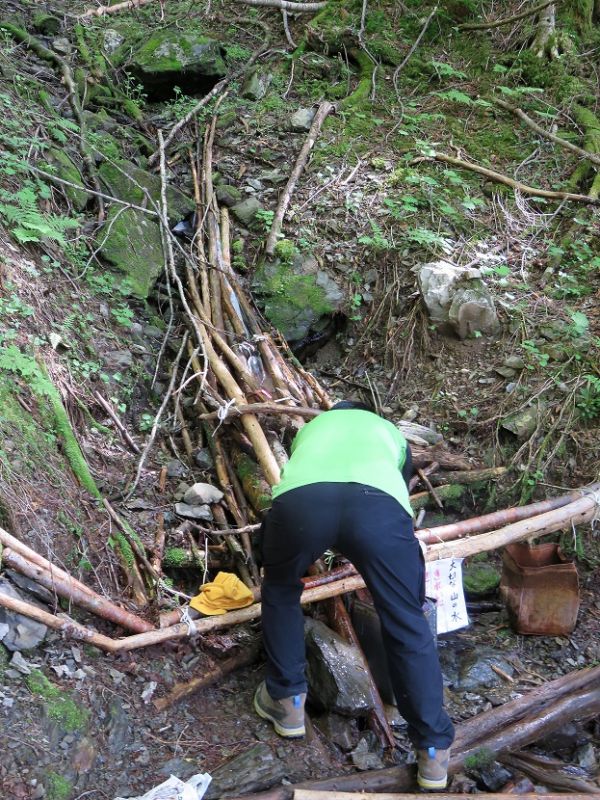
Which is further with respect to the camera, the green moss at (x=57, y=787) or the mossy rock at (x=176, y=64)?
the mossy rock at (x=176, y=64)

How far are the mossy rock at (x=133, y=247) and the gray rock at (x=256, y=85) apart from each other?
2.98m

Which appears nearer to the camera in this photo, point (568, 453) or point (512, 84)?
point (568, 453)

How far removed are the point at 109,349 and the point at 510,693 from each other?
11.9 feet

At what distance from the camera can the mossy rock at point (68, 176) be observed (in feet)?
18.8

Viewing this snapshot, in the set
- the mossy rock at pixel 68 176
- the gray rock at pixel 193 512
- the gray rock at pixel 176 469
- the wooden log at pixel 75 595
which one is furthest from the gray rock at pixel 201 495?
the mossy rock at pixel 68 176

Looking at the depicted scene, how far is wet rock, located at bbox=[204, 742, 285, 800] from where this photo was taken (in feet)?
9.38

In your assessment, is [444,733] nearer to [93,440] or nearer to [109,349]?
[93,440]

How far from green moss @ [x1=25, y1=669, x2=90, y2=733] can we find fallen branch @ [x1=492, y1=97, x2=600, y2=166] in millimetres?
6953

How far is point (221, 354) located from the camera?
535 cm

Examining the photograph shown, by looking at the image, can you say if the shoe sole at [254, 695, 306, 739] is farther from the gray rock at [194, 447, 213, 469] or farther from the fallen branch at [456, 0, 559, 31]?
the fallen branch at [456, 0, 559, 31]

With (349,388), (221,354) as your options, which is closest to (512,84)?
(349,388)

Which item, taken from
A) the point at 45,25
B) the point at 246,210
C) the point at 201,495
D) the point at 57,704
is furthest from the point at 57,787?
the point at 45,25

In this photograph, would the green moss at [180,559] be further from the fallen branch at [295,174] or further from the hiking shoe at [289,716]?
the fallen branch at [295,174]

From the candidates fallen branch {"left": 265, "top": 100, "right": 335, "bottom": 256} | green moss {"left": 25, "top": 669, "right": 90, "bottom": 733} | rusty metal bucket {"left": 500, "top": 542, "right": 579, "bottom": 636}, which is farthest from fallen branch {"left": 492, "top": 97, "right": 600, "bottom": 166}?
green moss {"left": 25, "top": 669, "right": 90, "bottom": 733}
